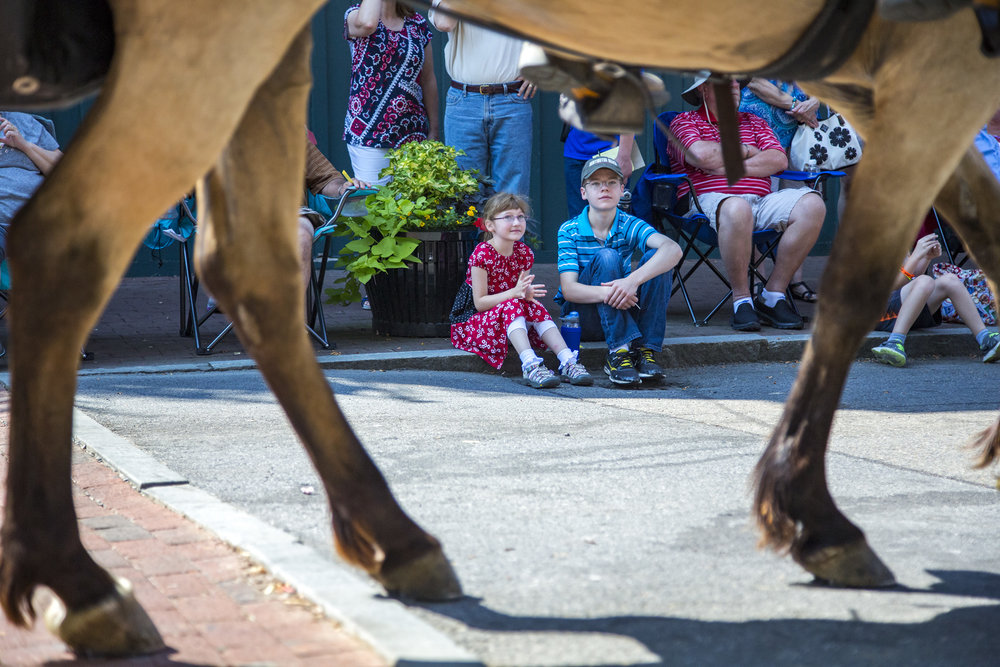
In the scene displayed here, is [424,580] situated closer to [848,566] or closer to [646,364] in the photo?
[848,566]

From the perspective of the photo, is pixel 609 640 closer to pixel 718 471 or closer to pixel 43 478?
pixel 43 478

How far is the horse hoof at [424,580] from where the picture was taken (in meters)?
2.70

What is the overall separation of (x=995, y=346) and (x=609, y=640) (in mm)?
6002

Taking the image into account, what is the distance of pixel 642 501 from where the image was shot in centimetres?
374

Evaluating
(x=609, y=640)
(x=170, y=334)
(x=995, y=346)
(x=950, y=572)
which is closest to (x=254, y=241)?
(x=609, y=640)

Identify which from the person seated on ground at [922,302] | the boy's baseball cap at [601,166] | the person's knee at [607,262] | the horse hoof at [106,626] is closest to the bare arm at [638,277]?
the person's knee at [607,262]

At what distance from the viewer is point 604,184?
7070 millimetres

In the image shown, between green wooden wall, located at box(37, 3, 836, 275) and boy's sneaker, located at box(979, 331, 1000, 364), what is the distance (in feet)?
17.2

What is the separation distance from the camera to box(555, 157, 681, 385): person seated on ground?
687 cm

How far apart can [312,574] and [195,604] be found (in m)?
0.29

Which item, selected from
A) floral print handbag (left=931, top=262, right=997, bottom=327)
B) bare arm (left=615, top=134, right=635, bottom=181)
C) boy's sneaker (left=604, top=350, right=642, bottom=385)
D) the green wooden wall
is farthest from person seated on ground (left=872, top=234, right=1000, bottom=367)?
the green wooden wall

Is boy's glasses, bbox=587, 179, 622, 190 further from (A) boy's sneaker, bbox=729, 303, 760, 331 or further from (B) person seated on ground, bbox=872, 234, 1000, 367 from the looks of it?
(B) person seated on ground, bbox=872, 234, 1000, 367

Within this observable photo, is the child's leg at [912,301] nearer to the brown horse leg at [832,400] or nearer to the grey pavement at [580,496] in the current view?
the grey pavement at [580,496]

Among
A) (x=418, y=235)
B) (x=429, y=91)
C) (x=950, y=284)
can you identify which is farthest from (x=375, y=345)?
(x=950, y=284)
